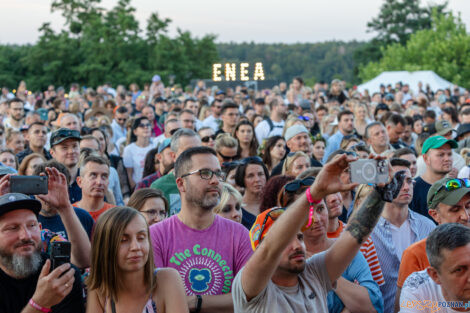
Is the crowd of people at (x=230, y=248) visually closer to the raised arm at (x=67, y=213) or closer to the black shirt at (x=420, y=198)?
the raised arm at (x=67, y=213)

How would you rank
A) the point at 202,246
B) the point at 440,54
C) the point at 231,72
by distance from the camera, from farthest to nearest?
the point at 440,54 < the point at 231,72 < the point at 202,246

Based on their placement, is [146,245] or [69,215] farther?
[69,215]

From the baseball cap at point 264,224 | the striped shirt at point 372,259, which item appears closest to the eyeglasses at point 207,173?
the baseball cap at point 264,224

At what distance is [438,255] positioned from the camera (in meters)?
3.72

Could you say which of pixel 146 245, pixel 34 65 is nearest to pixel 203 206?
pixel 146 245

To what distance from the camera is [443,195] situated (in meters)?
4.91

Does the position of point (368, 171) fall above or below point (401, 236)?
above

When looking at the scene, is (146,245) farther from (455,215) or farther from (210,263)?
(455,215)

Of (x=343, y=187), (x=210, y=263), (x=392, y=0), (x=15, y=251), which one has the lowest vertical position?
(x=210, y=263)

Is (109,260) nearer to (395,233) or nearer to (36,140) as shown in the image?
(395,233)

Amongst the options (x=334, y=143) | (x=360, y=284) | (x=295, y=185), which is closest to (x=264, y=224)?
(x=295, y=185)

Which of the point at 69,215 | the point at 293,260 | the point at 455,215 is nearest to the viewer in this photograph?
the point at 293,260

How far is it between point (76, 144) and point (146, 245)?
3.78 meters

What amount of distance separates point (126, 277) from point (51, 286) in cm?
44
